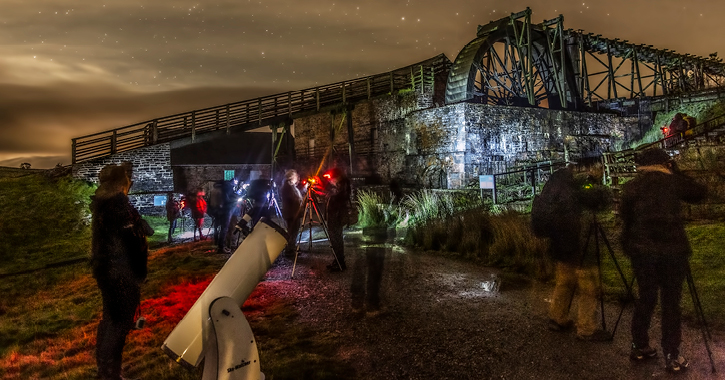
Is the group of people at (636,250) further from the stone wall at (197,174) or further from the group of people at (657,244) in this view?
the stone wall at (197,174)

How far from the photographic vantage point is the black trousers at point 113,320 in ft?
11.1

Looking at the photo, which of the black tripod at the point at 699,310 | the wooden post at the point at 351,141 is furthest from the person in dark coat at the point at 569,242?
the wooden post at the point at 351,141

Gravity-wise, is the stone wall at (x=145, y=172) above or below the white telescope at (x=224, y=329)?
above

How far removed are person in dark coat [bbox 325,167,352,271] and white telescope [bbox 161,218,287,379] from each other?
4.49 meters

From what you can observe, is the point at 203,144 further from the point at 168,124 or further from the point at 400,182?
the point at 400,182

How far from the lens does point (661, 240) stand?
3.33 m

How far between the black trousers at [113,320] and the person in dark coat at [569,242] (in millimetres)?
3951

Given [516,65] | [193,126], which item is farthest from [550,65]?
[193,126]

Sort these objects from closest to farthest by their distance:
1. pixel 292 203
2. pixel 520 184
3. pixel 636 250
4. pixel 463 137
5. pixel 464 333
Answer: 1. pixel 636 250
2. pixel 464 333
3. pixel 292 203
4. pixel 520 184
5. pixel 463 137

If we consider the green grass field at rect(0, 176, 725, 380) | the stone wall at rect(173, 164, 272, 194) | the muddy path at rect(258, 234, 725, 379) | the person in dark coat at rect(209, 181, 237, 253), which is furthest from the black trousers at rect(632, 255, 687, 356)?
the stone wall at rect(173, 164, 272, 194)

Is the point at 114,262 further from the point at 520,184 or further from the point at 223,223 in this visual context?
the point at 520,184

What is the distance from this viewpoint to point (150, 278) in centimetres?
773

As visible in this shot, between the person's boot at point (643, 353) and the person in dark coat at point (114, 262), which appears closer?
the person in dark coat at point (114, 262)

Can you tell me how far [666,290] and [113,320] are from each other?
4546 millimetres
